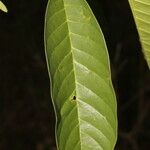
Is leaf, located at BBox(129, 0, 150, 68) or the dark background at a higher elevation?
leaf, located at BBox(129, 0, 150, 68)

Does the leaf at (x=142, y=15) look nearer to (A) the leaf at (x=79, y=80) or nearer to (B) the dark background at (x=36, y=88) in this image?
(A) the leaf at (x=79, y=80)

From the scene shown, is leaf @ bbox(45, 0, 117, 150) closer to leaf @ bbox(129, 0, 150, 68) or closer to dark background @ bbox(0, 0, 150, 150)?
leaf @ bbox(129, 0, 150, 68)

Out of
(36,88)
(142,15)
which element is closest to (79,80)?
(142,15)

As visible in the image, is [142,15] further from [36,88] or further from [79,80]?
[36,88]

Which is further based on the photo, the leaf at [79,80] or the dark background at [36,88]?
the dark background at [36,88]

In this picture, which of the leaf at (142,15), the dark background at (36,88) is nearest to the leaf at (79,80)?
the leaf at (142,15)

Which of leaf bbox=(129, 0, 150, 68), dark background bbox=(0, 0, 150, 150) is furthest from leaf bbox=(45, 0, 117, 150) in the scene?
dark background bbox=(0, 0, 150, 150)
